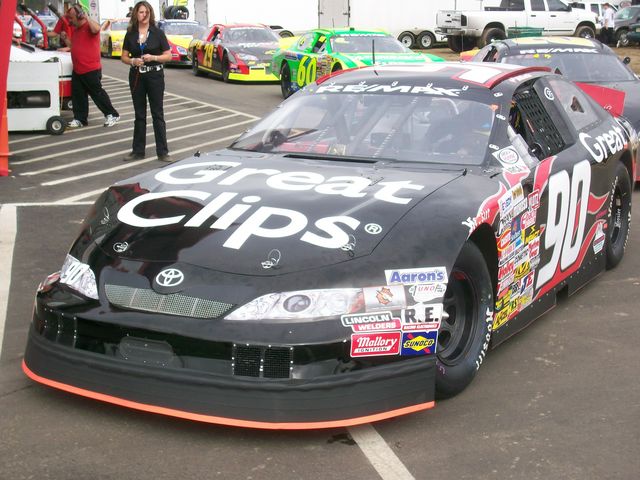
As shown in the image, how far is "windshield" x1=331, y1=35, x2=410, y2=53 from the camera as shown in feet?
59.3

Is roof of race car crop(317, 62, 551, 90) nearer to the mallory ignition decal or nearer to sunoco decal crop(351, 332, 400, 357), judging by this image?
the mallory ignition decal

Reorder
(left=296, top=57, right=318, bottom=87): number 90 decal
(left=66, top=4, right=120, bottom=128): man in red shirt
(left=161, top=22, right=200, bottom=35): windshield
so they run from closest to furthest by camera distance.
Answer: (left=66, top=4, right=120, bottom=128): man in red shirt → (left=296, top=57, right=318, bottom=87): number 90 decal → (left=161, top=22, right=200, bottom=35): windshield

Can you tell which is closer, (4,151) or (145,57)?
(4,151)

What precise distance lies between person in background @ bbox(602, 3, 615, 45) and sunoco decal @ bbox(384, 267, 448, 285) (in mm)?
36101

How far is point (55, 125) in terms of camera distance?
45.6 ft

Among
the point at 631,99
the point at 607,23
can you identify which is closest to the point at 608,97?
the point at 631,99

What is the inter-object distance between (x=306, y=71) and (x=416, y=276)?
48.3 ft

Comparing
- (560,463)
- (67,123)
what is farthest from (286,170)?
(67,123)

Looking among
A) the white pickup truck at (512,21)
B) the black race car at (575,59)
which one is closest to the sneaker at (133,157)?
the black race car at (575,59)

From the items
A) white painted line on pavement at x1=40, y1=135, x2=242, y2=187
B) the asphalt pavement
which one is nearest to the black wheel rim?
the asphalt pavement

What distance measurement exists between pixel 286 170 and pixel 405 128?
80 centimetres

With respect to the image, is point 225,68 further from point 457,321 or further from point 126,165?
point 457,321

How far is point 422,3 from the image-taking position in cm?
3847

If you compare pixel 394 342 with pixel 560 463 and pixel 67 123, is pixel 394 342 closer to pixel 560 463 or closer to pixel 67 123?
pixel 560 463
